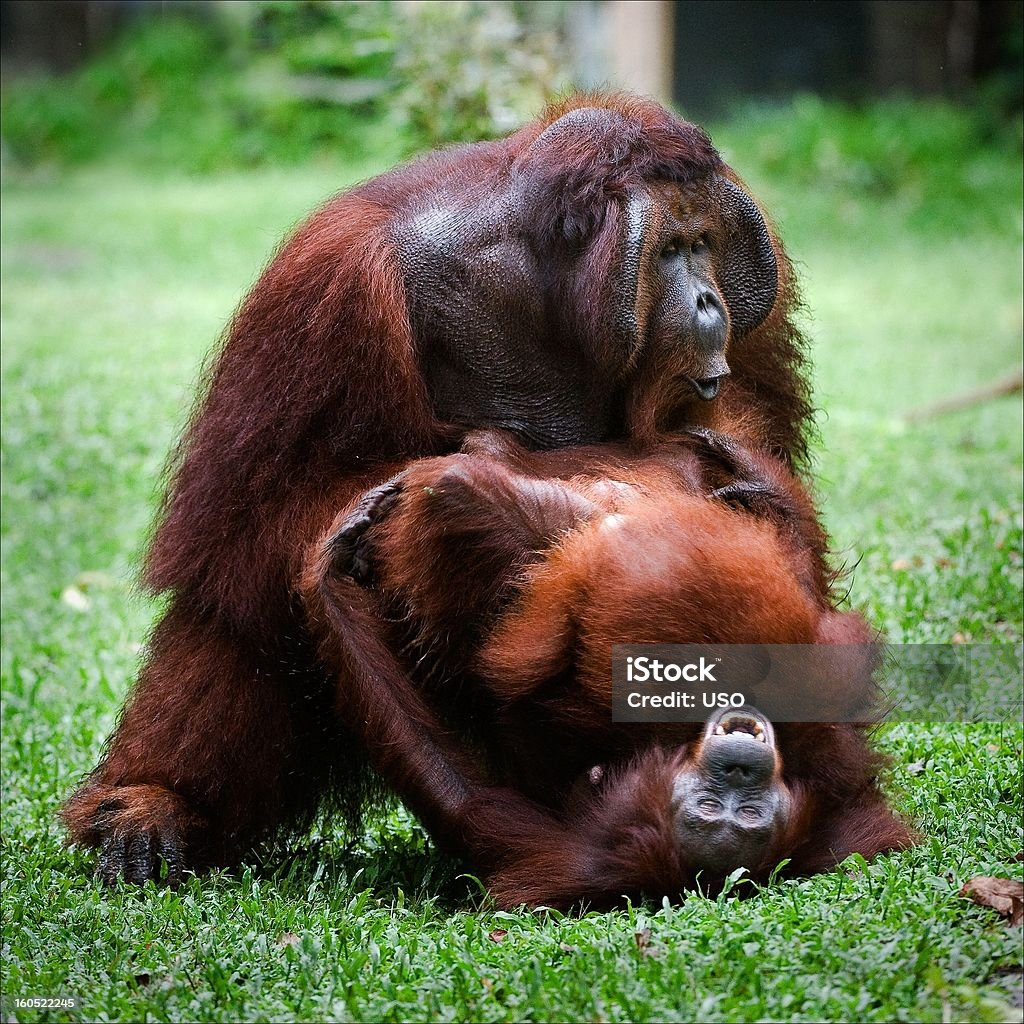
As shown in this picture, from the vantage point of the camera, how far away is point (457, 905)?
122 inches

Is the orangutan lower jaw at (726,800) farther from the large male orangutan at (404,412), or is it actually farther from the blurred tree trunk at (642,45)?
→ the blurred tree trunk at (642,45)

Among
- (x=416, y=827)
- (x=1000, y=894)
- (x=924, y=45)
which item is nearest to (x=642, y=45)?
(x=924, y=45)

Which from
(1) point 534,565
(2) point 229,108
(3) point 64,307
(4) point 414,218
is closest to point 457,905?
(1) point 534,565

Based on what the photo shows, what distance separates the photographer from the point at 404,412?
122 inches

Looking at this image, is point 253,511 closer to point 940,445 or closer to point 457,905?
point 457,905

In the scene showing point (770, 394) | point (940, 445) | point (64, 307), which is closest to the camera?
point (770, 394)

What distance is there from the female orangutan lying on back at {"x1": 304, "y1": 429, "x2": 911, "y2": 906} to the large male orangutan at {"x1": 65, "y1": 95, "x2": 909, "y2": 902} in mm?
14

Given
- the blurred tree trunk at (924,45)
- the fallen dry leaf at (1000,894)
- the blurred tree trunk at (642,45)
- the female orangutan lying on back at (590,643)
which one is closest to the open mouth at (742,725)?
the female orangutan lying on back at (590,643)

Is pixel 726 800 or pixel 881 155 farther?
pixel 881 155

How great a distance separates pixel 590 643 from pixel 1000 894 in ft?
2.76

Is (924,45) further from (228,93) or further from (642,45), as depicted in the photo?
(228,93)

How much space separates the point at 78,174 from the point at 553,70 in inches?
301

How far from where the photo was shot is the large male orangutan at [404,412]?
9.87ft

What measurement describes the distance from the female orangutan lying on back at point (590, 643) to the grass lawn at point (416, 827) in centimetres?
13
